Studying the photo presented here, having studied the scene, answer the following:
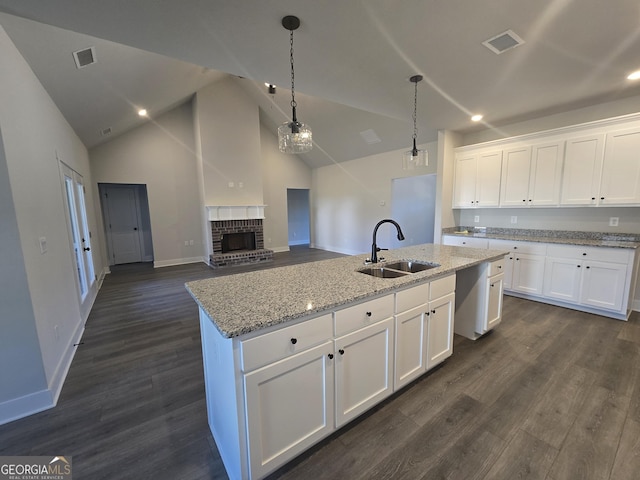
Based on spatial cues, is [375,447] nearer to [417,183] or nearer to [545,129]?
[545,129]

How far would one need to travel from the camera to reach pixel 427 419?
5.83ft

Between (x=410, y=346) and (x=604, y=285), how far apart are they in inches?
117

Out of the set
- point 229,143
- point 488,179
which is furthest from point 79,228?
point 488,179

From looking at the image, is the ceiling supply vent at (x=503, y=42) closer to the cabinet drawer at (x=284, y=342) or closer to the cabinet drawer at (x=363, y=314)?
the cabinet drawer at (x=363, y=314)


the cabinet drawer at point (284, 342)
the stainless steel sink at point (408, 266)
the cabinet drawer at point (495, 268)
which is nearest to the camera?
the cabinet drawer at point (284, 342)

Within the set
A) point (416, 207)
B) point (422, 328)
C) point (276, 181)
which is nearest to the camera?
point (422, 328)

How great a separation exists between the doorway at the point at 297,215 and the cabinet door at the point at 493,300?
26.0 ft

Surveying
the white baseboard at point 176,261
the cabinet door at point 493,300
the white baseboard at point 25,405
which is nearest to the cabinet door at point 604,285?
the cabinet door at point 493,300

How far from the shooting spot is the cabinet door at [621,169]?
3.06 metres

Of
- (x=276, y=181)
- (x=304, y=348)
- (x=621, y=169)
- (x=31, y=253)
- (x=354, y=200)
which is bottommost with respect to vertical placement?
(x=304, y=348)

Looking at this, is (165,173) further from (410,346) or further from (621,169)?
(621,169)

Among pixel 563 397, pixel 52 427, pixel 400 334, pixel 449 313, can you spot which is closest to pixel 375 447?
pixel 400 334

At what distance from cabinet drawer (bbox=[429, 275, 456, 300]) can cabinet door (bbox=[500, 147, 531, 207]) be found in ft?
8.88

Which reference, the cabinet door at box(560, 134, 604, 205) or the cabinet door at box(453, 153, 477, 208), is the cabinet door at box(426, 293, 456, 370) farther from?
the cabinet door at box(453, 153, 477, 208)
